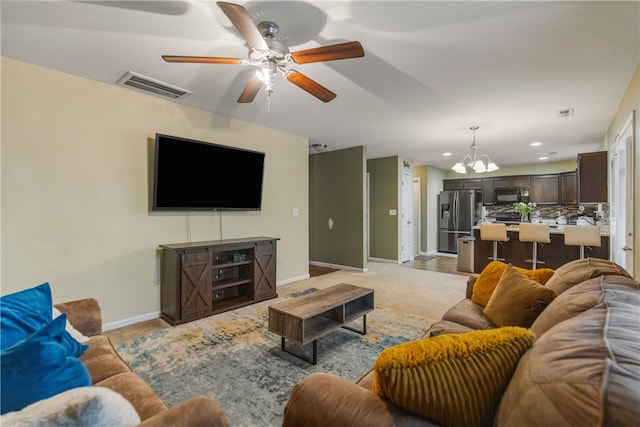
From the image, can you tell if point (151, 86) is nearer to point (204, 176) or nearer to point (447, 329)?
point (204, 176)

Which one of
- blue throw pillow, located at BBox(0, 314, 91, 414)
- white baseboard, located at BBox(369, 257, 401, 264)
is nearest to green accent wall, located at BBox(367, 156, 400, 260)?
white baseboard, located at BBox(369, 257, 401, 264)

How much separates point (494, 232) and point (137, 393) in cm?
549

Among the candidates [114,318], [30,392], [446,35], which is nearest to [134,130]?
[114,318]

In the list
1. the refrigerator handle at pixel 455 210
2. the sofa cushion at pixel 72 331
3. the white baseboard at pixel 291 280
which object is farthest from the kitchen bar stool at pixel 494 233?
the sofa cushion at pixel 72 331

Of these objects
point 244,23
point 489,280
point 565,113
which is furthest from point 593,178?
point 244,23

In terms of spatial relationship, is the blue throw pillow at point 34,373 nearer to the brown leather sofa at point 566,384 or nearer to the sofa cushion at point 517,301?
the brown leather sofa at point 566,384

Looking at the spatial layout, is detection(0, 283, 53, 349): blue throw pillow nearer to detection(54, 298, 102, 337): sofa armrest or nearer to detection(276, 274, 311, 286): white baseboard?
detection(54, 298, 102, 337): sofa armrest

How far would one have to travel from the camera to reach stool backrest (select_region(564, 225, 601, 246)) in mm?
4207

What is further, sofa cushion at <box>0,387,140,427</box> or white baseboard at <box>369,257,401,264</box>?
white baseboard at <box>369,257,401,264</box>

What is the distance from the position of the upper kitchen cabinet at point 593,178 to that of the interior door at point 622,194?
0.12m

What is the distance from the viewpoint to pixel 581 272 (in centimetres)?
159

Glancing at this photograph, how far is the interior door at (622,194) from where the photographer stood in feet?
9.35

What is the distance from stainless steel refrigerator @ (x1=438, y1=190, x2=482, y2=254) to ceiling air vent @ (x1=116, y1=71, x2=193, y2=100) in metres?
6.97

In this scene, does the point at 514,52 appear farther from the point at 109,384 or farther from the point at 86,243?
the point at 86,243
